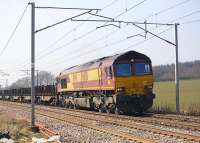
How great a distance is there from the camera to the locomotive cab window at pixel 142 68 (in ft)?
86.1

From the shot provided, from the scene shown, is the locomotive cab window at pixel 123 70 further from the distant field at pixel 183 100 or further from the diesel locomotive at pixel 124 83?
the distant field at pixel 183 100

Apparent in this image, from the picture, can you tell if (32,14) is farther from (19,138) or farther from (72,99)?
(72,99)

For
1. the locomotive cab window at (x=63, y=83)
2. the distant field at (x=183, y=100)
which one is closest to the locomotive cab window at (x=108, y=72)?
the distant field at (x=183, y=100)

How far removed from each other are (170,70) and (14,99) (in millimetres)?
46636

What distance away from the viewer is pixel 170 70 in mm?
105312

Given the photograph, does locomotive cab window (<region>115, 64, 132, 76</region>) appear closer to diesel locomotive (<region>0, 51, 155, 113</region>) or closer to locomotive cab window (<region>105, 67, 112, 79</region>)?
diesel locomotive (<region>0, 51, 155, 113</region>)

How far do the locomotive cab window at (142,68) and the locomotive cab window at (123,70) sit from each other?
0.47 metres

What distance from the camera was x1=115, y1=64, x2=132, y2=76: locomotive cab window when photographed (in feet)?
84.4

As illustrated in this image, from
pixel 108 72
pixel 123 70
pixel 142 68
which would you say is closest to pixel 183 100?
pixel 142 68

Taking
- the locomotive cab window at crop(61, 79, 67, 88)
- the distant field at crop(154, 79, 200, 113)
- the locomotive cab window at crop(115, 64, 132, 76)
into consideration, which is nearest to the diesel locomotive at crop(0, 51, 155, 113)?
the locomotive cab window at crop(115, 64, 132, 76)

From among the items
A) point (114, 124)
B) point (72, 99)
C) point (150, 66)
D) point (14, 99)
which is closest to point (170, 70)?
point (14, 99)

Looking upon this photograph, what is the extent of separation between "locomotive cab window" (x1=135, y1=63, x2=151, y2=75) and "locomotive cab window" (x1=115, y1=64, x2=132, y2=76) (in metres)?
0.47

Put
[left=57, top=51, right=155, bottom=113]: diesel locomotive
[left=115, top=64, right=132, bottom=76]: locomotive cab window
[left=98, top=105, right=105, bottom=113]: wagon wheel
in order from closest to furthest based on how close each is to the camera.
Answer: [left=57, top=51, right=155, bottom=113]: diesel locomotive, [left=115, top=64, right=132, bottom=76]: locomotive cab window, [left=98, top=105, right=105, bottom=113]: wagon wheel

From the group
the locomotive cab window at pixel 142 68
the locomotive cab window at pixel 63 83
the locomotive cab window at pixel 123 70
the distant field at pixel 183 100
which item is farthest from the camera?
the locomotive cab window at pixel 63 83
